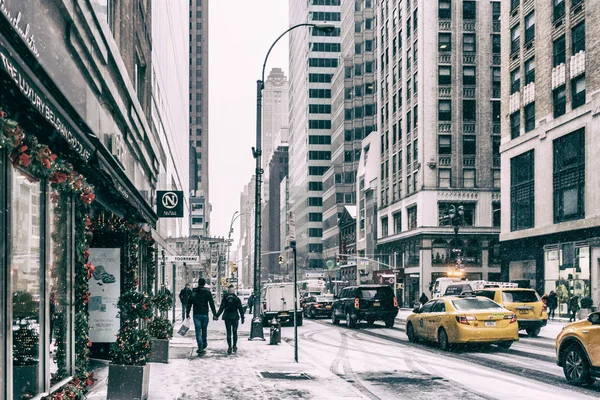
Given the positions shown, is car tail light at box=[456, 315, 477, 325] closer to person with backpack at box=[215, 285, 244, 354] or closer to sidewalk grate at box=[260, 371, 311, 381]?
person with backpack at box=[215, 285, 244, 354]

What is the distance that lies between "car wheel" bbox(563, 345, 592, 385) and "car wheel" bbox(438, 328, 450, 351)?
720 centimetres

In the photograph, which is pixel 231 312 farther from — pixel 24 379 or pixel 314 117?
pixel 314 117

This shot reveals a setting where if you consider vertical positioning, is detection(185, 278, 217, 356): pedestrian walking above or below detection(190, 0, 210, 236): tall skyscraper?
below

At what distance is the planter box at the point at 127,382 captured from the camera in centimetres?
1023

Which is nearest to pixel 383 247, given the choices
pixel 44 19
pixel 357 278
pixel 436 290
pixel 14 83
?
pixel 357 278

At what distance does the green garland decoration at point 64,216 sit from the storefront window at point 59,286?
11mm

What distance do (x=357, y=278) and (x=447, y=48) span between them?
35.5m

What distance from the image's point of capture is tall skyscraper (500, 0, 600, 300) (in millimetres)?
38344

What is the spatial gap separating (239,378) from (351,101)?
97.4 metres

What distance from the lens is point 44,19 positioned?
11070 millimetres

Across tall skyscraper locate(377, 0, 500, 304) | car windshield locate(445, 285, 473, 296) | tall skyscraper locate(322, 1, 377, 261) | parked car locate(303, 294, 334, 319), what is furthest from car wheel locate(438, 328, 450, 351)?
tall skyscraper locate(322, 1, 377, 261)

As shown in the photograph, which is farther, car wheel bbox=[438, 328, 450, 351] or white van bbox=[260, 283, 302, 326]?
white van bbox=[260, 283, 302, 326]

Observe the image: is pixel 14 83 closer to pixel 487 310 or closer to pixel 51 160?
pixel 51 160

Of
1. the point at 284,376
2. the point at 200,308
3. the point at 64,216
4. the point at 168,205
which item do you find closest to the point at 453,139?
the point at 168,205
